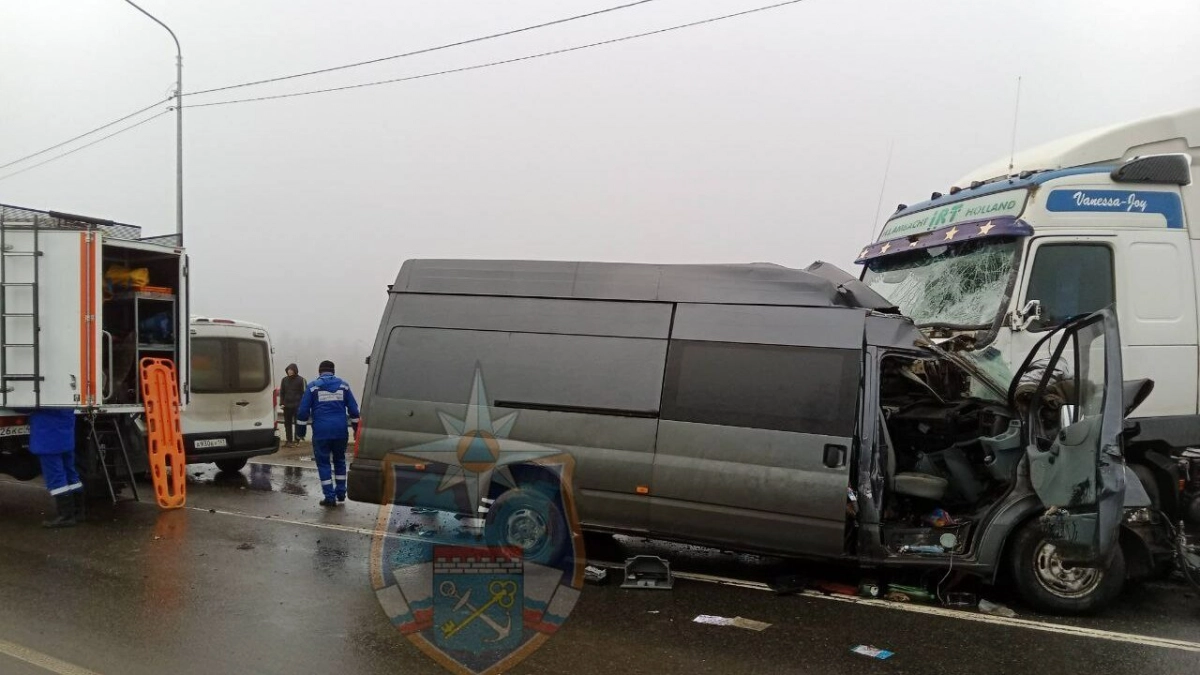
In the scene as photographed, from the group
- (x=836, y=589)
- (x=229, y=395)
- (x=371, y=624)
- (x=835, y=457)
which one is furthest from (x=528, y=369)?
(x=229, y=395)

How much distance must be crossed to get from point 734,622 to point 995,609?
5.64 ft

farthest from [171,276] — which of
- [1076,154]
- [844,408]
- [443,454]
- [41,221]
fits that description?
[1076,154]

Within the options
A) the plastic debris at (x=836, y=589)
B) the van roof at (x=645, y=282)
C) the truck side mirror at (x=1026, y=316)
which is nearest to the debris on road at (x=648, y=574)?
the plastic debris at (x=836, y=589)

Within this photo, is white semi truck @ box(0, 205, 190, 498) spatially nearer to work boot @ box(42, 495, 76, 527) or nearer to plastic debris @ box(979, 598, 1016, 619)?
work boot @ box(42, 495, 76, 527)

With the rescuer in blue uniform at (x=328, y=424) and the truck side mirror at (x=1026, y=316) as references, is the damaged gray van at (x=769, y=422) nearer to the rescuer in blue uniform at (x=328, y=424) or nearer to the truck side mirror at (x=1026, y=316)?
the truck side mirror at (x=1026, y=316)

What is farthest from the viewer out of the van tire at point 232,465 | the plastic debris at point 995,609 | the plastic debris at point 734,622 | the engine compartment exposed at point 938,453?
the van tire at point 232,465

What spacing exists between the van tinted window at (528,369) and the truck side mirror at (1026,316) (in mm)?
2616

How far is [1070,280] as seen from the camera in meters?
6.15

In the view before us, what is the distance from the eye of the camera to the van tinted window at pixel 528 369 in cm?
568

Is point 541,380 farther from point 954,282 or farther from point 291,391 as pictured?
point 291,391

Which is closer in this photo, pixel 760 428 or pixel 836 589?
pixel 760 428

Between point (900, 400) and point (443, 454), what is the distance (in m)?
3.39

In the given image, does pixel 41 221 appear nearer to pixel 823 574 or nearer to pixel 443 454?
pixel 443 454

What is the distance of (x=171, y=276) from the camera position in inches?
352
